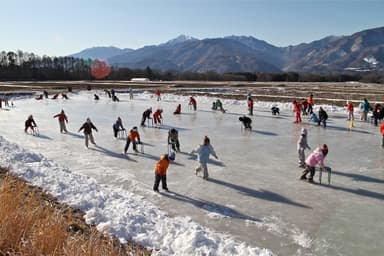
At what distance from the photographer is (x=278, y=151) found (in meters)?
13.0

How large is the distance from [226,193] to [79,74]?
10190 centimetres

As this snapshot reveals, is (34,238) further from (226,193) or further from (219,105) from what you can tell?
(219,105)

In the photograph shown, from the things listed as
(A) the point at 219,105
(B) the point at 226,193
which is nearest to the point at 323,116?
(A) the point at 219,105

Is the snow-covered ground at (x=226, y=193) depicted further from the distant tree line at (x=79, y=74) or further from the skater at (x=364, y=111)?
the distant tree line at (x=79, y=74)

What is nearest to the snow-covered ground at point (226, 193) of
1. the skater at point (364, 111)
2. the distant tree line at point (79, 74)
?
the skater at point (364, 111)

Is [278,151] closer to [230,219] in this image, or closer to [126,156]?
[126,156]

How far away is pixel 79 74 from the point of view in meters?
103

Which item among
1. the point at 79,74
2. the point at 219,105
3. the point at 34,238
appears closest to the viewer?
the point at 34,238

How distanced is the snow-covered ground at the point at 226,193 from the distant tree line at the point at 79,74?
272 feet

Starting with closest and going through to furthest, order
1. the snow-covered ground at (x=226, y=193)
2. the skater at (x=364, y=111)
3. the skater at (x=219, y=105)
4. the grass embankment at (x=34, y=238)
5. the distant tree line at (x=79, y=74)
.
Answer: the grass embankment at (x=34, y=238) < the snow-covered ground at (x=226, y=193) < the skater at (x=364, y=111) < the skater at (x=219, y=105) < the distant tree line at (x=79, y=74)

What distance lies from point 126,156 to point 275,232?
23.7 feet

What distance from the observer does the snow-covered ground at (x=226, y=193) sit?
20.0 ft

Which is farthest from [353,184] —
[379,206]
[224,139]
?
[224,139]

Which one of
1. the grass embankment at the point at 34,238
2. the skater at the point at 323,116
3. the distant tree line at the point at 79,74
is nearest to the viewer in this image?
the grass embankment at the point at 34,238
